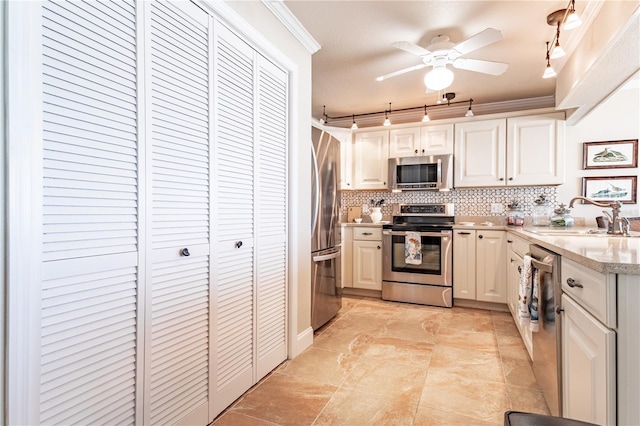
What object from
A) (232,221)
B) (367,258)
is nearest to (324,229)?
(232,221)

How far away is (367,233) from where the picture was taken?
4.09 meters

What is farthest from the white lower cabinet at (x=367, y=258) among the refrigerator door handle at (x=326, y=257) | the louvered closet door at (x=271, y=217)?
the louvered closet door at (x=271, y=217)

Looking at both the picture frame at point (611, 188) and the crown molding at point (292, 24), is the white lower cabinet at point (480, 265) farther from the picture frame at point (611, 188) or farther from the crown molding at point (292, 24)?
the crown molding at point (292, 24)

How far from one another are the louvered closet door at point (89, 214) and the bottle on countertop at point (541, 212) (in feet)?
13.3

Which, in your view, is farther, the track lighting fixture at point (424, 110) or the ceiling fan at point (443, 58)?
the track lighting fixture at point (424, 110)

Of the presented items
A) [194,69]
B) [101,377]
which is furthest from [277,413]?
[194,69]

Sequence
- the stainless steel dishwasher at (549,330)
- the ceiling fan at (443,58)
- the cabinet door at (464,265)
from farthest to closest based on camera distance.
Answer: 1. the cabinet door at (464,265)
2. the ceiling fan at (443,58)
3. the stainless steel dishwasher at (549,330)

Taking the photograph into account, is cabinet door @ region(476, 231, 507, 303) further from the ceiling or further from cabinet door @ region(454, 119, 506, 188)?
the ceiling

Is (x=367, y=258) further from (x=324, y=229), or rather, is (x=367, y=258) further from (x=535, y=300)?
(x=535, y=300)

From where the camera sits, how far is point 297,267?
7.99 feet

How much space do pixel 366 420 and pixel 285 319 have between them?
878 mm

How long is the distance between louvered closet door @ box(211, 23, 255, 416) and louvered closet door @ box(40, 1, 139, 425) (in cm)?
46

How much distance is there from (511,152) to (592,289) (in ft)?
9.57

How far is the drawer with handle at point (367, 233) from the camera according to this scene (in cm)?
404
